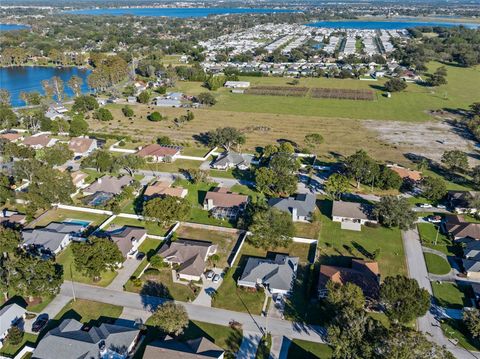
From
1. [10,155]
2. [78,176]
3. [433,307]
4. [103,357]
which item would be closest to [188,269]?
[103,357]

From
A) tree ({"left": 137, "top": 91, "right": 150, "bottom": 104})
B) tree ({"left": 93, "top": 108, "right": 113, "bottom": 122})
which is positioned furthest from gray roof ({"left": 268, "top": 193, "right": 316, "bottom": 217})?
tree ({"left": 137, "top": 91, "right": 150, "bottom": 104})

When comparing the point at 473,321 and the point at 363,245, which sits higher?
the point at 473,321

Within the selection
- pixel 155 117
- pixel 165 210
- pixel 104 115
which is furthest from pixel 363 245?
pixel 104 115

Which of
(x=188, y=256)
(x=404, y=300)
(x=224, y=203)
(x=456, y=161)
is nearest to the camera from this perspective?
(x=404, y=300)

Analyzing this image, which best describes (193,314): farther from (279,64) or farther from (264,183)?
(279,64)

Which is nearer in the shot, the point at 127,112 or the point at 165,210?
the point at 165,210

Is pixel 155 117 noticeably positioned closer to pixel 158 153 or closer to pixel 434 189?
pixel 158 153
